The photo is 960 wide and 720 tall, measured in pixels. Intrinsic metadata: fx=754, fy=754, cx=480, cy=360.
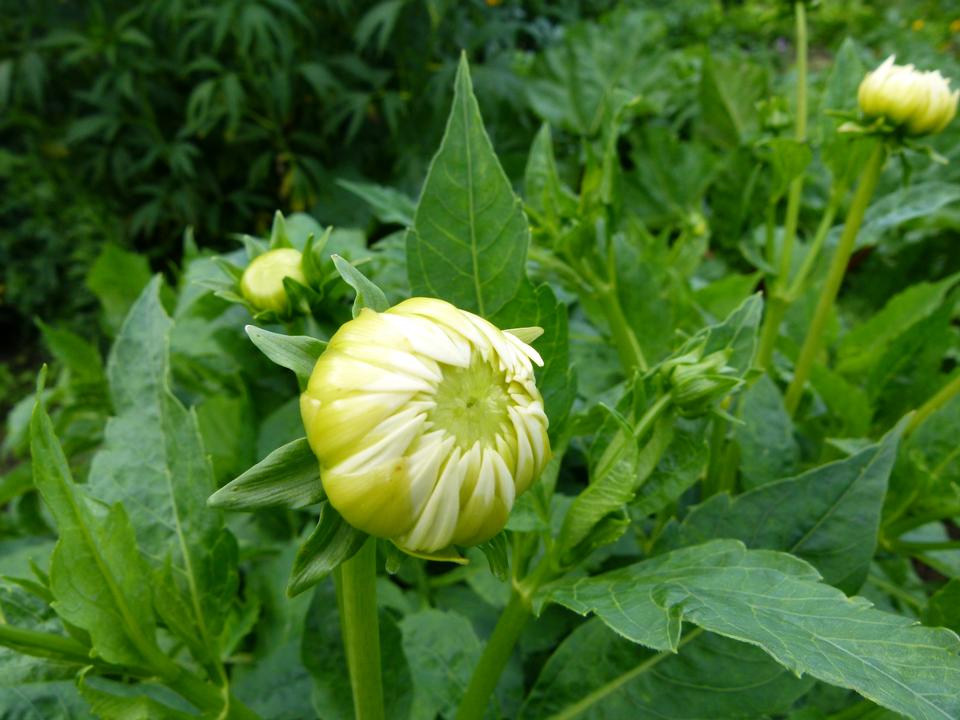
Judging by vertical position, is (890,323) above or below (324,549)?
below

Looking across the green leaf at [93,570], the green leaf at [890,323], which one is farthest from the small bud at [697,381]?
the green leaf at [890,323]

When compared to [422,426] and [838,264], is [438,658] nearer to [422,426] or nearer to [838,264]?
[422,426]

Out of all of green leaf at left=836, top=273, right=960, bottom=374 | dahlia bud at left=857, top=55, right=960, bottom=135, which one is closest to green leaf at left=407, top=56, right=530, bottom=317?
dahlia bud at left=857, top=55, right=960, bottom=135

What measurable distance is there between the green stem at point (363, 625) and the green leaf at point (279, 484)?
7cm

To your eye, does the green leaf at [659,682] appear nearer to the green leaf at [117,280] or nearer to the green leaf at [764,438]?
the green leaf at [764,438]

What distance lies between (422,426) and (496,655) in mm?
290

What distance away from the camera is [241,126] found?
98.4 inches

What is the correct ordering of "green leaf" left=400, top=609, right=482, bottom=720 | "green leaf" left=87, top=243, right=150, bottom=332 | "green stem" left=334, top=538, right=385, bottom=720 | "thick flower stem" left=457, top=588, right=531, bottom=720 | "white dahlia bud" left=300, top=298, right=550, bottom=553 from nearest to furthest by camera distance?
1. "white dahlia bud" left=300, top=298, right=550, bottom=553
2. "green stem" left=334, top=538, right=385, bottom=720
3. "thick flower stem" left=457, top=588, right=531, bottom=720
4. "green leaf" left=400, top=609, right=482, bottom=720
5. "green leaf" left=87, top=243, right=150, bottom=332

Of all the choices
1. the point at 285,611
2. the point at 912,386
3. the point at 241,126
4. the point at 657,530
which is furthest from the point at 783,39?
the point at 285,611

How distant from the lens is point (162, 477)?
2.23 feet

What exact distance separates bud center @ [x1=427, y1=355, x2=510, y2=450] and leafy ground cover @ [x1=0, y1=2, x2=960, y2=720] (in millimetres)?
72

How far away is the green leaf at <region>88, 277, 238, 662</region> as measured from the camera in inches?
25.4

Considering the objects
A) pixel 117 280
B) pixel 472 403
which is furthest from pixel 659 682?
pixel 117 280

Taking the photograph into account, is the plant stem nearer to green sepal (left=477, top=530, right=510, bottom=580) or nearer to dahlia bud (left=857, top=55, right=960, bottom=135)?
dahlia bud (left=857, top=55, right=960, bottom=135)
